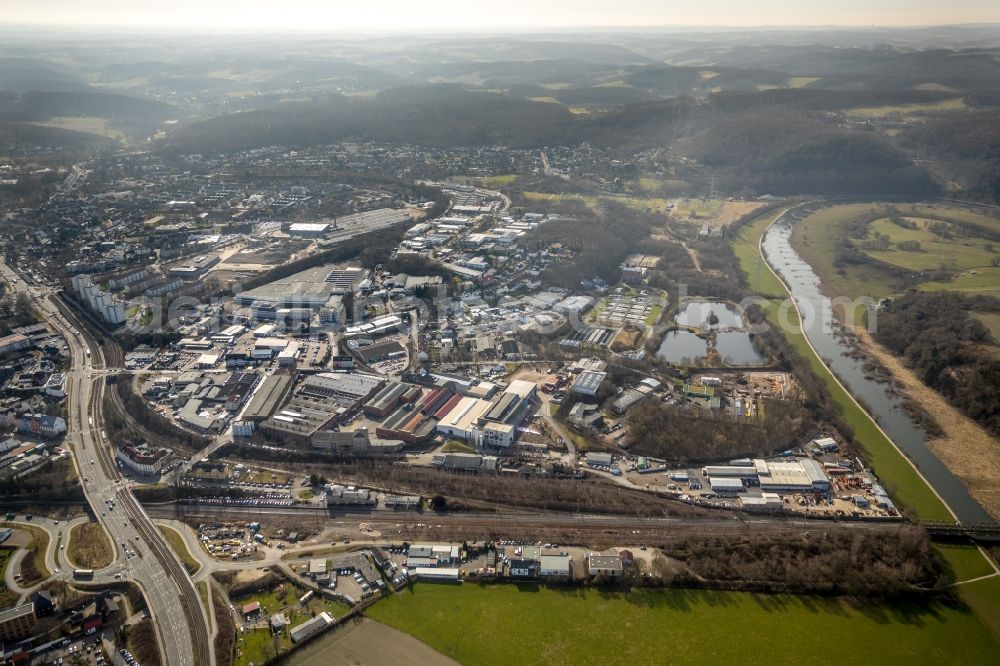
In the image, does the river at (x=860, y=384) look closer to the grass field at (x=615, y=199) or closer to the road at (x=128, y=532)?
the grass field at (x=615, y=199)

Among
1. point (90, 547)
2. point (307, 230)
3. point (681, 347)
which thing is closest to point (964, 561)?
point (681, 347)

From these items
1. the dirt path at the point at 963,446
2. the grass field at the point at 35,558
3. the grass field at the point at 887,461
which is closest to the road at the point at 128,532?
the grass field at the point at 35,558

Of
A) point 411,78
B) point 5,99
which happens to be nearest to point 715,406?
point 5,99

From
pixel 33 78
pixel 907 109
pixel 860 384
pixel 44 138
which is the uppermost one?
pixel 33 78

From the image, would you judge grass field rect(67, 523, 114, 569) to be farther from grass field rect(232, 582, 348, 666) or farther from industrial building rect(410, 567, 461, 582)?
industrial building rect(410, 567, 461, 582)

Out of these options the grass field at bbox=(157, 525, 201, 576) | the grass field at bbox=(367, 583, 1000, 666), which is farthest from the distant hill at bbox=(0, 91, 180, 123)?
the grass field at bbox=(367, 583, 1000, 666)

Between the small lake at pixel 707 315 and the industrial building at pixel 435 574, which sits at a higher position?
the industrial building at pixel 435 574

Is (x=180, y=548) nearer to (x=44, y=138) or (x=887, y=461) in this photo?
(x=887, y=461)
